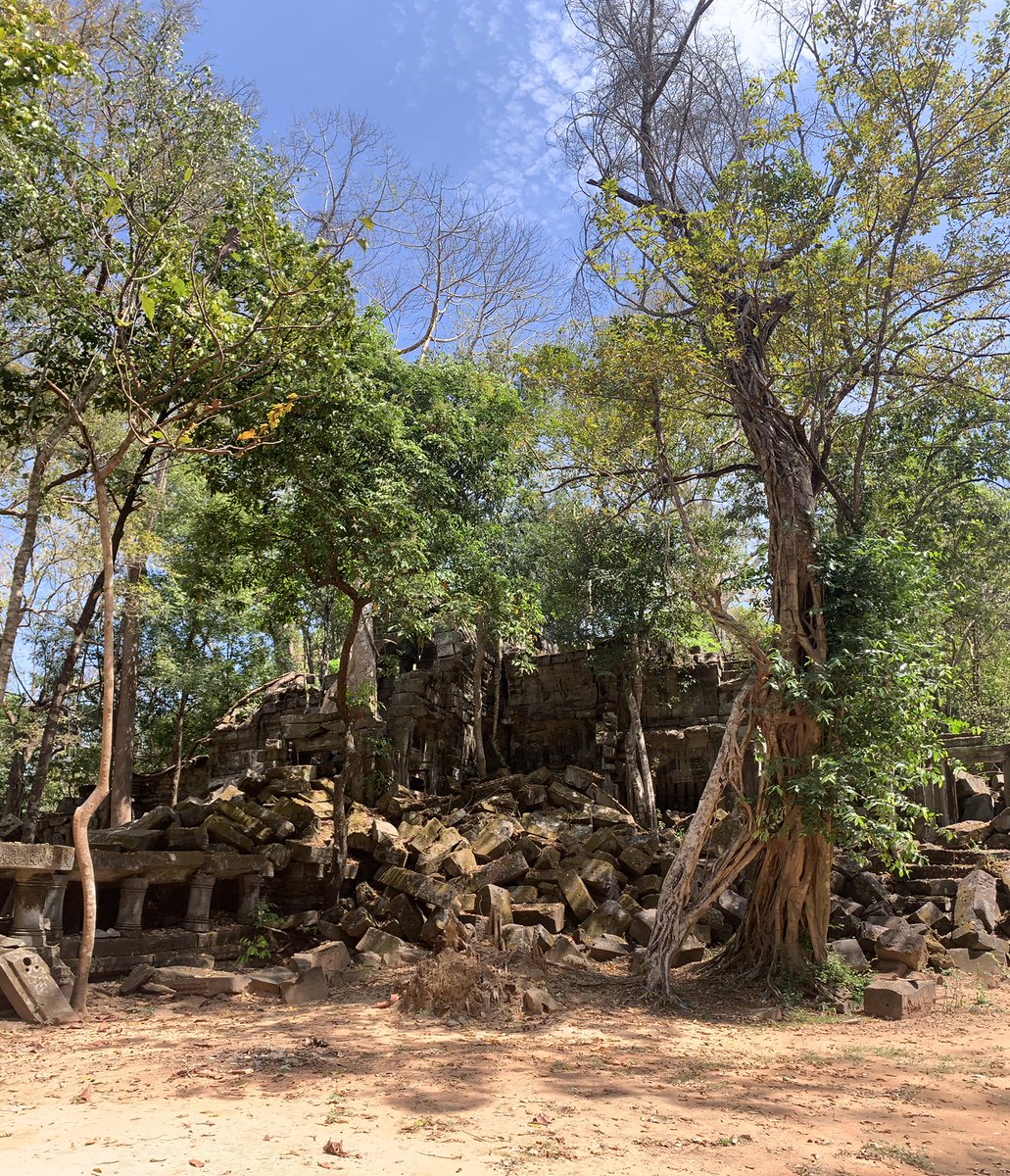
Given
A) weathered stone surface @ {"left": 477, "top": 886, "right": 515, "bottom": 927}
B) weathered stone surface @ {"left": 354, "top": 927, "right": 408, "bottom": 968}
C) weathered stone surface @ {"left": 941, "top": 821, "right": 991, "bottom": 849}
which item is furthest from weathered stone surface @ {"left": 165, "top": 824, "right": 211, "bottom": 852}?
weathered stone surface @ {"left": 941, "top": 821, "right": 991, "bottom": 849}

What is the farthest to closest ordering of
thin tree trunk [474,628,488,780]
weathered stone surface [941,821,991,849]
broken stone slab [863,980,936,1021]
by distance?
1. thin tree trunk [474,628,488,780]
2. weathered stone surface [941,821,991,849]
3. broken stone slab [863,980,936,1021]

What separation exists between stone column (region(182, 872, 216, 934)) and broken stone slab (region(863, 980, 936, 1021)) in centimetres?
641

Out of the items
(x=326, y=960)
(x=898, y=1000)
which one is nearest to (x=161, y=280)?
(x=326, y=960)

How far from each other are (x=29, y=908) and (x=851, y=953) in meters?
7.54

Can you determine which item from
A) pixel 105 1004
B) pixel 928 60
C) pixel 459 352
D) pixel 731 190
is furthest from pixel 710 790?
pixel 459 352

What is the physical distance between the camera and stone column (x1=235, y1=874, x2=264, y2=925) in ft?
33.2

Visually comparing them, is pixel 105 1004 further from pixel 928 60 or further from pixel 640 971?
pixel 928 60

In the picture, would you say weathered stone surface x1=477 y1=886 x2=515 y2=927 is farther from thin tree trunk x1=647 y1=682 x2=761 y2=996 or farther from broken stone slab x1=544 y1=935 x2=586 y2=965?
thin tree trunk x1=647 y1=682 x2=761 y2=996

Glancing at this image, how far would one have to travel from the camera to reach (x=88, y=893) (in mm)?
7090

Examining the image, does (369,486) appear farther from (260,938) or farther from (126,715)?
(126,715)

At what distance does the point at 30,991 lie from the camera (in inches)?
270

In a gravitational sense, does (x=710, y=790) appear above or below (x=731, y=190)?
below

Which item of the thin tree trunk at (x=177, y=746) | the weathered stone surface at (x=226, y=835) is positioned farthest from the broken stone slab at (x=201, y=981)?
the thin tree trunk at (x=177, y=746)

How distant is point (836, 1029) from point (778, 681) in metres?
2.89
